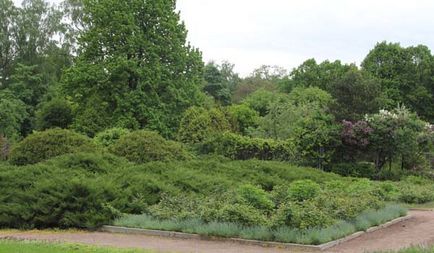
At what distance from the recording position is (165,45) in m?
38.9

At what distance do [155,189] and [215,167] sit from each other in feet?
15.9

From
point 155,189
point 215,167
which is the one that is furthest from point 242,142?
point 155,189

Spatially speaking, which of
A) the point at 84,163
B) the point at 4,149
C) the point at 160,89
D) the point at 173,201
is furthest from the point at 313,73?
the point at 173,201

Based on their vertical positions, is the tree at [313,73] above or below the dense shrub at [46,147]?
above

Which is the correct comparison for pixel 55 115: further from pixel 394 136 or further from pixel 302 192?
pixel 302 192

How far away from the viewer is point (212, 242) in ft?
40.9

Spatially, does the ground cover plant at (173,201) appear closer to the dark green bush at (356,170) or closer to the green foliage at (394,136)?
the dark green bush at (356,170)

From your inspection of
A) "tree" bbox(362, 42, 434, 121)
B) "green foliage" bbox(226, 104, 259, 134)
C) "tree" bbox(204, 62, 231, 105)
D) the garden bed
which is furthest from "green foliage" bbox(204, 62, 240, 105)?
the garden bed

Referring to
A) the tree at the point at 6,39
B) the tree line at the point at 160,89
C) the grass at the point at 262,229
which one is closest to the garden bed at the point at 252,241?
the grass at the point at 262,229

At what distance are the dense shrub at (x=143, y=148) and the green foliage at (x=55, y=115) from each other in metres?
22.7

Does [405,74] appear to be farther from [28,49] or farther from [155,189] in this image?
[155,189]

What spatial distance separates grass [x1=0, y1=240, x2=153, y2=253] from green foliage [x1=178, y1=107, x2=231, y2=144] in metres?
25.2

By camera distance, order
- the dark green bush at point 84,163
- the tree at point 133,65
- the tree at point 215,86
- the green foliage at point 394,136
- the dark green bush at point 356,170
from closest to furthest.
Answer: the dark green bush at point 84,163, the green foliage at point 394,136, the dark green bush at point 356,170, the tree at point 133,65, the tree at point 215,86

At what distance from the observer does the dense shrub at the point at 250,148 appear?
31.4 m
